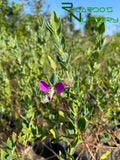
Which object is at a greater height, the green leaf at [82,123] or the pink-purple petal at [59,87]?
the pink-purple petal at [59,87]

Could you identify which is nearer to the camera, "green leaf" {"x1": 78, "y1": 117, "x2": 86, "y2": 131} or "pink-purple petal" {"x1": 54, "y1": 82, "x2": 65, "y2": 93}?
"pink-purple petal" {"x1": 54, "y1": 82, "x2": 65, "y2": 93}

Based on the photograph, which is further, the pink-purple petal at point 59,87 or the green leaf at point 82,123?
the green leaf at point 82,123

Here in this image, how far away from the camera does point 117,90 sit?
102 centimetres

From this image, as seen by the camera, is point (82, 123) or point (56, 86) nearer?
point (56, 86)

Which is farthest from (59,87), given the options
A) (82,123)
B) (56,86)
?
(82,123)

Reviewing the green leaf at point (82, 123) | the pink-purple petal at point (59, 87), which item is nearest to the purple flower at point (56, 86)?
the pink-purple petal at point (59, 87)

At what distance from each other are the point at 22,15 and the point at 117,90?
226cm

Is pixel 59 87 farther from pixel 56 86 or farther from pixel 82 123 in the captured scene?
pixel 82 123

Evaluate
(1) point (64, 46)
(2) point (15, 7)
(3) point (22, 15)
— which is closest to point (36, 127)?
(1) point (64, 46)

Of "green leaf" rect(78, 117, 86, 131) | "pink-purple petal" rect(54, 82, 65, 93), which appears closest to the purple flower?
"pink-purple petal" rect(54, 82, 65, 93)

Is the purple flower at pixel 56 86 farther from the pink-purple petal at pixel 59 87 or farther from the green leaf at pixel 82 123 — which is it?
the green leaf at pixel 82 123

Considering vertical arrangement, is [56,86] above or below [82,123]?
above

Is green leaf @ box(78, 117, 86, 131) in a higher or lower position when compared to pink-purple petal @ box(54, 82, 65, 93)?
lower

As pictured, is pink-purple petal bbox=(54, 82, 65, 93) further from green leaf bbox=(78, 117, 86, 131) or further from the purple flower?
green leaf bbox=(78, 117, 86, 131)
